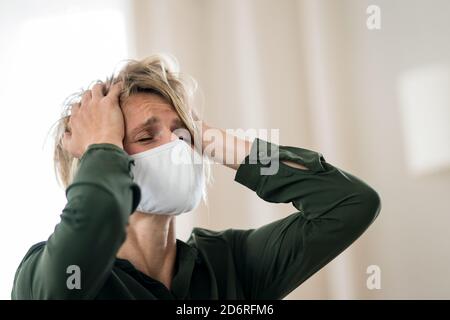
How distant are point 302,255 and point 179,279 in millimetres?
243

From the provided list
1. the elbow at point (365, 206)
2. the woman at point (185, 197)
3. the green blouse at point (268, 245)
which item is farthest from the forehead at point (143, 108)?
the elbow at point (365, 206)

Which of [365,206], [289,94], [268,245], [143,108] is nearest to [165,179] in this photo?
[143,108]

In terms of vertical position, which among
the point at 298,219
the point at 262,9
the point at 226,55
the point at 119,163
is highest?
the point at 262,9

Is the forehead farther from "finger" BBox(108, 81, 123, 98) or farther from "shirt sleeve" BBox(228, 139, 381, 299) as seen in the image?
"shirt sleeve" BBox(228, 139, 381, 299)

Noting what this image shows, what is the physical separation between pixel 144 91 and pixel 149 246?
1.01ft

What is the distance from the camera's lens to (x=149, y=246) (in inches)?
40.1

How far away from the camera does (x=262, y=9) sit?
1661mm

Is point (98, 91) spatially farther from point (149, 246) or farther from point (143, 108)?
point (149, 246)

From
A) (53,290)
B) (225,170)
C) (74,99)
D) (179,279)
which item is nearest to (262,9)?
(225,170)

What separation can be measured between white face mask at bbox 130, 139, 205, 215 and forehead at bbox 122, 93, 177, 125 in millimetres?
73

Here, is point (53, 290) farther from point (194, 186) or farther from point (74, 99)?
point (74, 99)

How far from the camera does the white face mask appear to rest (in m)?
0.96

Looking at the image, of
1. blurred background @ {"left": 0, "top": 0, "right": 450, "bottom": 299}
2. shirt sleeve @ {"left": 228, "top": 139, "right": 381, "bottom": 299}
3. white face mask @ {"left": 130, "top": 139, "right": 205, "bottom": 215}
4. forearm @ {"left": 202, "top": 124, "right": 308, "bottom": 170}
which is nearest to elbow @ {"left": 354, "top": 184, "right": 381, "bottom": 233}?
shirt sleeve @ {"left": 228, "top": 139, "right": 381, "bottom": 299}
